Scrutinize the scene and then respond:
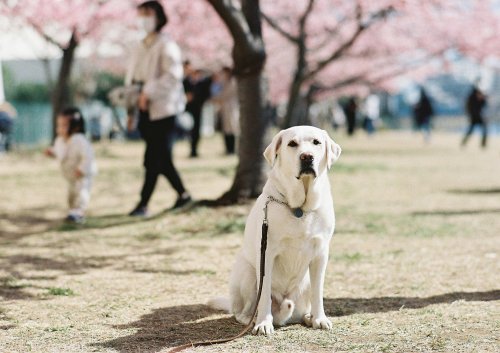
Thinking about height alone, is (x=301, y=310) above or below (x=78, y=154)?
below

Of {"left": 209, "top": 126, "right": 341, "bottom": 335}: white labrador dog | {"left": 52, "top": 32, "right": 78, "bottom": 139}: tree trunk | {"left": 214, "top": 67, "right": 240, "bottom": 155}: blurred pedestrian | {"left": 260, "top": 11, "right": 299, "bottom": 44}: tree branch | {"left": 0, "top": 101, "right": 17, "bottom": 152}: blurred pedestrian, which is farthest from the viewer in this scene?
{"left": 0, "top": 101, "right": 17, "bottom": 152}: blurred pedestrian

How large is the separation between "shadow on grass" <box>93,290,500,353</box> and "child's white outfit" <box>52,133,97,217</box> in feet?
13.6

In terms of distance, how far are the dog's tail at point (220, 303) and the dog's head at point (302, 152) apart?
103cm

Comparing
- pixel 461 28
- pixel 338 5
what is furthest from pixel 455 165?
pixel 461 28

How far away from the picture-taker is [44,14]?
1842 centimetres

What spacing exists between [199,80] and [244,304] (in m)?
13.3

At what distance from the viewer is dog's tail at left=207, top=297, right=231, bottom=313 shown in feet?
15.9

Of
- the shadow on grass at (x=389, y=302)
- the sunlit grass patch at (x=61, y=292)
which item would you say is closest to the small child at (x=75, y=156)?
the sunlit grass patch at (x=61, y=292)

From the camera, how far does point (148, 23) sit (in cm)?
856

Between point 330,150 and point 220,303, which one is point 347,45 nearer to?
point 220,303

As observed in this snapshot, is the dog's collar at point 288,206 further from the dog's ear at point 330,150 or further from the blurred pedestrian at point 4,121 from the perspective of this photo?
the blurred pedestrian at point 4,121

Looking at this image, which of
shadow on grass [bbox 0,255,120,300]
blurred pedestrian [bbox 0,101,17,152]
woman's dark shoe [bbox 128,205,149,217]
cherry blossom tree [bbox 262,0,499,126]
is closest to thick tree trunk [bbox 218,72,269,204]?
woman's dark shoe [bbox 128,205,149,217]

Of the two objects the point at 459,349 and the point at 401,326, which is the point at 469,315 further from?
the point at 459,349

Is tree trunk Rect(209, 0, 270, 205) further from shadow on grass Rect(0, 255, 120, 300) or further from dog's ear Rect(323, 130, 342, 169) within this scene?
dog's ear Rect(323, 130, 342, 169)
